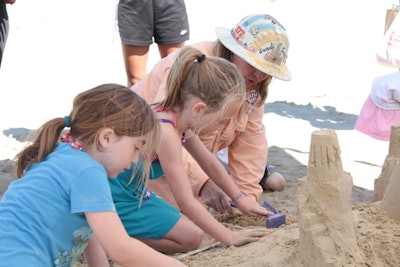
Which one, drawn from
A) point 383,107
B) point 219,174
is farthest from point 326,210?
point 383,107

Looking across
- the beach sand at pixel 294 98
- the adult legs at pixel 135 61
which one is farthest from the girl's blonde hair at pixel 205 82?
the adult legs at pixel 135 61

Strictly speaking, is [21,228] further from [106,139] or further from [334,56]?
[334,56]

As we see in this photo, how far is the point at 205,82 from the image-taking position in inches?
104

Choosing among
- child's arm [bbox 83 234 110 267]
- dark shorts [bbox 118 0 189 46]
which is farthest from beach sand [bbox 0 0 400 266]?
dark shorts [bbox 118 0 189 46]

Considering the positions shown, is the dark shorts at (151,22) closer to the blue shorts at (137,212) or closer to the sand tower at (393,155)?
the blue shorts at (137,212)

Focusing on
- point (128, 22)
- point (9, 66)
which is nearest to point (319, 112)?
point (128, 22)

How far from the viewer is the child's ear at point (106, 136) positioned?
200 cm

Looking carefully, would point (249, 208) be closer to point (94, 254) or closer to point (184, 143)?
point (184, 143)

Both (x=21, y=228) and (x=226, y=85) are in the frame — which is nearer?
(x=21, y=228)

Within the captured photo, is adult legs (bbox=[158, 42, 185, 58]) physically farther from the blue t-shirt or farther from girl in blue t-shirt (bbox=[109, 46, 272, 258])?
the blue t-shirt

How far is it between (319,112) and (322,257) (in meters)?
4.54

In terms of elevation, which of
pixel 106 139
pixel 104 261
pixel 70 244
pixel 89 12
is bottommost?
pixel 89 12

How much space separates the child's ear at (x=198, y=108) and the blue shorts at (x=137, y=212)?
0.47 metres

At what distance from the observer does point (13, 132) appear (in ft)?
17.5
